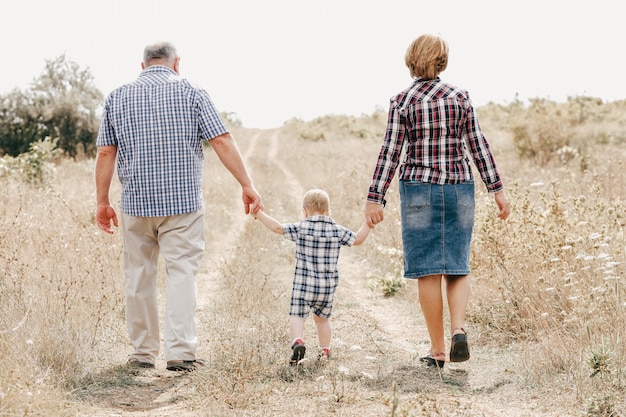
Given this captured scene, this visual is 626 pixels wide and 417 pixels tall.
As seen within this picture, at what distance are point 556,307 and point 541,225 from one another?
0.79 metres

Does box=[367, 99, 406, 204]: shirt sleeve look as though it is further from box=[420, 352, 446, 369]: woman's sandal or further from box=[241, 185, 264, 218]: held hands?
box=[420, 352, 446, 369]: woman's sandal

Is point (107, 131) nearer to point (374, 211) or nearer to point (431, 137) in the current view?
point (374, 211)

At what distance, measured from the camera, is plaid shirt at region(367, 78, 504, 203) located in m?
4.57

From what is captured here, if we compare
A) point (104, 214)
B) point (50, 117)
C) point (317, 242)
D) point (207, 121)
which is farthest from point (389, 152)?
point (50, 117)

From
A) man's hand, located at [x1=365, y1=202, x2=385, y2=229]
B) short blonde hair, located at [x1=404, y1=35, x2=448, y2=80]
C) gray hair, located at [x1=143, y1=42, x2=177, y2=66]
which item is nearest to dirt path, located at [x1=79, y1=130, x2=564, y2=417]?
man's hand, located at [x1=365, y1=202, x2=385, y2=229]

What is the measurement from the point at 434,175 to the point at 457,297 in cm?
84

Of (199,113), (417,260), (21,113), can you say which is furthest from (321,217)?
(21,113)

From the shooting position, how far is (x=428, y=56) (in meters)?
4.60

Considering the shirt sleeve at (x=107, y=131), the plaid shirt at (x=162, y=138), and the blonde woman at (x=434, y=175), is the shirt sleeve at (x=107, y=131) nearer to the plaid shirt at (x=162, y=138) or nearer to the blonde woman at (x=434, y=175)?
the plaid shirt at (x=162, y=138)

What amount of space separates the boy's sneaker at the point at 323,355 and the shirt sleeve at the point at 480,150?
5.12 feet

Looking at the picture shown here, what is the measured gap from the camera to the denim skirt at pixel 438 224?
180 inches

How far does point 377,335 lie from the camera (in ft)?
19.5

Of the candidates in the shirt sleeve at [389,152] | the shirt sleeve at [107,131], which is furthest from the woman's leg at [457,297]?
the shirt sleeve at [107,131]

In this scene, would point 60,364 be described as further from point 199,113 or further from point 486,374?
point 486,374
